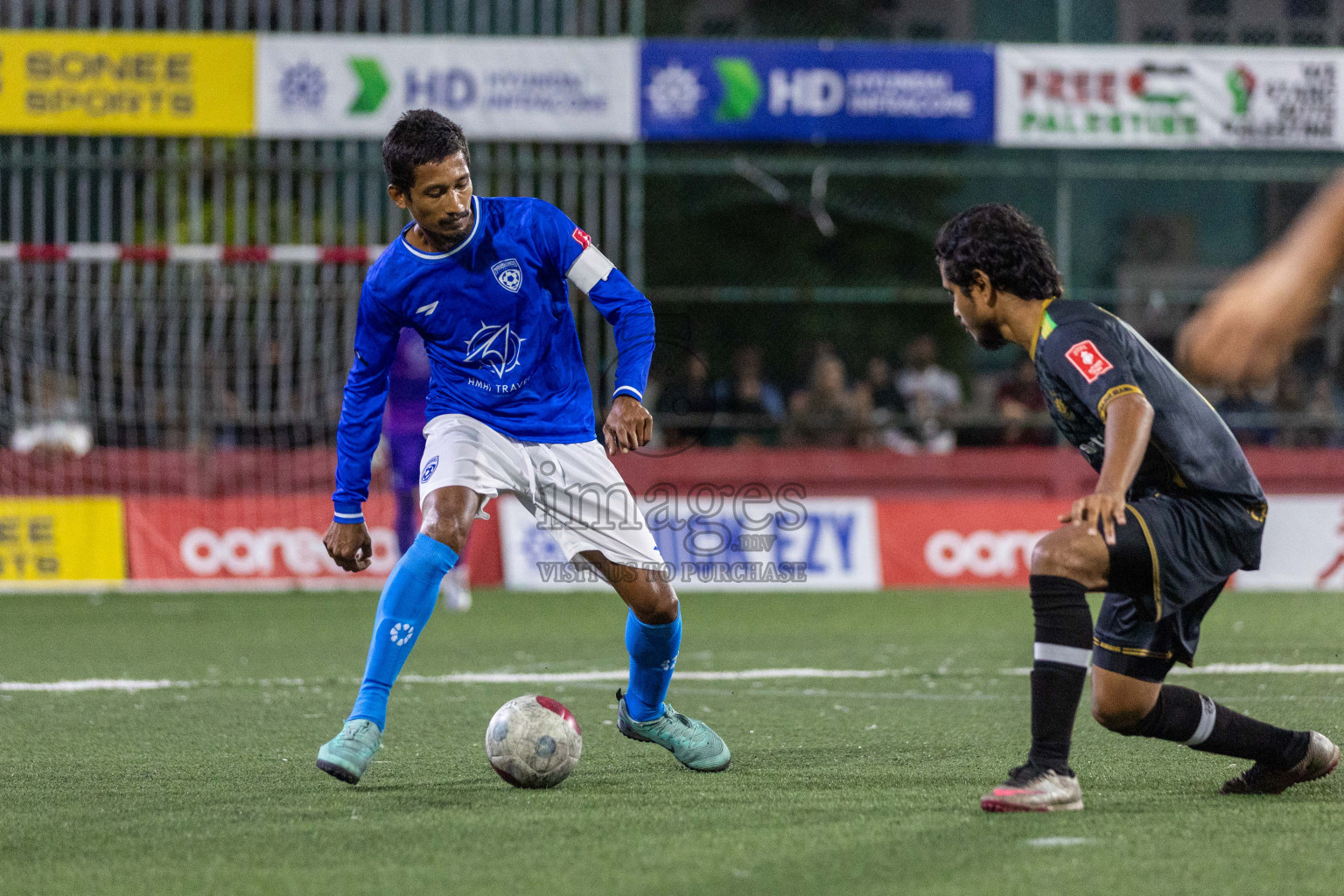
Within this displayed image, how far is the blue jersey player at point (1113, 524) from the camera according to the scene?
4.40 meters

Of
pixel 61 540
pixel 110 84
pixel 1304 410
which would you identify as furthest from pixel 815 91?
pixel 61 540

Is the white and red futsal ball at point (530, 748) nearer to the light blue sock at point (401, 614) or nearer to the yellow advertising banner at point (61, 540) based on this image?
the light blue sock at point (401, 614)

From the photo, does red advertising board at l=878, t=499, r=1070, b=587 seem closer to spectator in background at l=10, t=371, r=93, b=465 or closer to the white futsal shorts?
spectator in background at l=10, t=371, r=93, b=465

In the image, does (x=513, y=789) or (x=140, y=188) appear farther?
(x=140, y=188)

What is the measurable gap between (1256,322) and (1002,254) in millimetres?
1036

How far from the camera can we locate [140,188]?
615 inches

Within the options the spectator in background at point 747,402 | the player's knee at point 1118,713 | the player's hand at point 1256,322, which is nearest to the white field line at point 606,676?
the player's knee at point 1118,713

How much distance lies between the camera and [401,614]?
16.9 ft

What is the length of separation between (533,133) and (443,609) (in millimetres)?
5040

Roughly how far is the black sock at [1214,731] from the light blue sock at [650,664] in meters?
1.61

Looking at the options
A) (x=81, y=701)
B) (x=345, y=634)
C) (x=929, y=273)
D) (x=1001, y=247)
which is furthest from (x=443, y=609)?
(x=929, y=273)

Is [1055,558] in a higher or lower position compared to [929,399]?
higher

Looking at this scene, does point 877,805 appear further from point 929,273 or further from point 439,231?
point 929,273

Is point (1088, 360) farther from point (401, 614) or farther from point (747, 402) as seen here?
point (747, 402)
